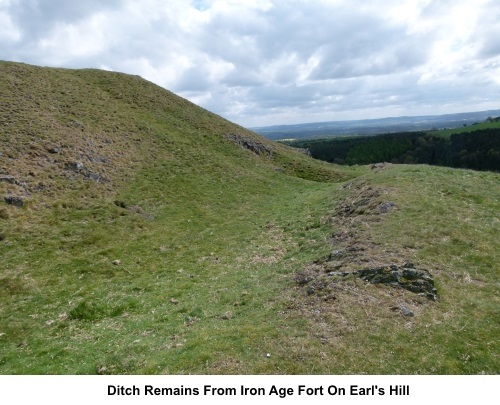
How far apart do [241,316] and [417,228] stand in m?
12.2

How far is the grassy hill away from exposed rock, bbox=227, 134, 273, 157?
1344 cm

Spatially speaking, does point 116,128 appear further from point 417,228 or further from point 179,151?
point 417,228

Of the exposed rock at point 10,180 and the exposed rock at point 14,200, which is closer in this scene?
the exposed rock at point 14,200

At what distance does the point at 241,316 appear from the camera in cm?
1628

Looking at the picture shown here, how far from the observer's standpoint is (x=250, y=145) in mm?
63656

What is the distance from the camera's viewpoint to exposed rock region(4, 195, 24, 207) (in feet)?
94.8

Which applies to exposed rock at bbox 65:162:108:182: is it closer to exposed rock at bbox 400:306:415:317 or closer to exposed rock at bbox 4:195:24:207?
exposed rock at bbox 4:195:24:207

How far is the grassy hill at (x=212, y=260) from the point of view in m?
12.8

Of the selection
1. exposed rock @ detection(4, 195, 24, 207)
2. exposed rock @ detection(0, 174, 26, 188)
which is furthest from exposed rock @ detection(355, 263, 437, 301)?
exposed rock @ detection(0, 174, 26, 188)

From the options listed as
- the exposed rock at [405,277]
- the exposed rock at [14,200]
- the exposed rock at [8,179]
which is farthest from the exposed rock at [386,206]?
the exposed rock at [8,179]

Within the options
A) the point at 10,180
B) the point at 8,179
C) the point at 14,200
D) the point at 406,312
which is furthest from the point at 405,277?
the point at 8,179

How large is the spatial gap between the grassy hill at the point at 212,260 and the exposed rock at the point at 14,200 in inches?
4.9

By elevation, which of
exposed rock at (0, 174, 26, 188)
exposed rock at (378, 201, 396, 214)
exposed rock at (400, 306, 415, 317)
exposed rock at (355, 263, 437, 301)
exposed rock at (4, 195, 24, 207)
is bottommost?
exposed rock at (400, 306, 415, 317)

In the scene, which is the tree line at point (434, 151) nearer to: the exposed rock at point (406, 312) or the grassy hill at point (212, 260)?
the grassy hill at point (212, 260)
